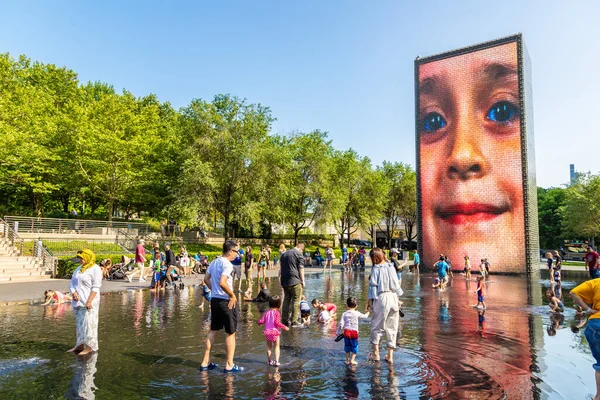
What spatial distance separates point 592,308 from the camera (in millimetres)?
4859

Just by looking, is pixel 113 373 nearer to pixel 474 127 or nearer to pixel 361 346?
pixel 361 346

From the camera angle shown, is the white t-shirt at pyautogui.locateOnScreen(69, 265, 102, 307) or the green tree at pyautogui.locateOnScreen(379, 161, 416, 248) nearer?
the white t-shirt at pyautogui.locateOnScreen(69, 265, 102, 307)

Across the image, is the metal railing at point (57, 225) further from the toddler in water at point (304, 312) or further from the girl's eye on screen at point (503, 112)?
the girl's eye on screen at point (503, 112)

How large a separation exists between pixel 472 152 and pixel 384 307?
87.0ft

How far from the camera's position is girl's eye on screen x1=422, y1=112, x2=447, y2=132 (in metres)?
31.7

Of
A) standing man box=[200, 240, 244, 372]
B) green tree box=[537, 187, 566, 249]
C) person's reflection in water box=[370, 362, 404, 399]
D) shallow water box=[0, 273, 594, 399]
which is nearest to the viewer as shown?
person's reflection in water box=[370, 362, 404, 399]

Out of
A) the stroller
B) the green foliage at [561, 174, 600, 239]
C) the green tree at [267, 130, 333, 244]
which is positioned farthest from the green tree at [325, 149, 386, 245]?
the stroller

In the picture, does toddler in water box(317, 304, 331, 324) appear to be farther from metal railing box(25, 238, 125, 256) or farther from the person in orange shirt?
metal railing box(25, 238, 125, 256)

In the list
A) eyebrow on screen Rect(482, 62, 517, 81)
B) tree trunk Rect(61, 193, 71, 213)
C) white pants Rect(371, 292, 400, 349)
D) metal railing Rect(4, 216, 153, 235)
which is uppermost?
eyebrow on screen Rect(482, 62, 517, 81)

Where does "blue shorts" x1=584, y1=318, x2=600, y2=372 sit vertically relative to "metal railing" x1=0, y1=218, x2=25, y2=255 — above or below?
below

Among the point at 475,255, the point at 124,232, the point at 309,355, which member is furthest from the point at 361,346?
the point at 124,232

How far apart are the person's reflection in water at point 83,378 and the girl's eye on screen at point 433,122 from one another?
2932 centimetres

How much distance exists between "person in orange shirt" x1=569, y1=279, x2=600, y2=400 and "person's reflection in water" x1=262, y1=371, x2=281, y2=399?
365cm

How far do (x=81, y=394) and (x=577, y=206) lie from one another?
62393 millimetres
